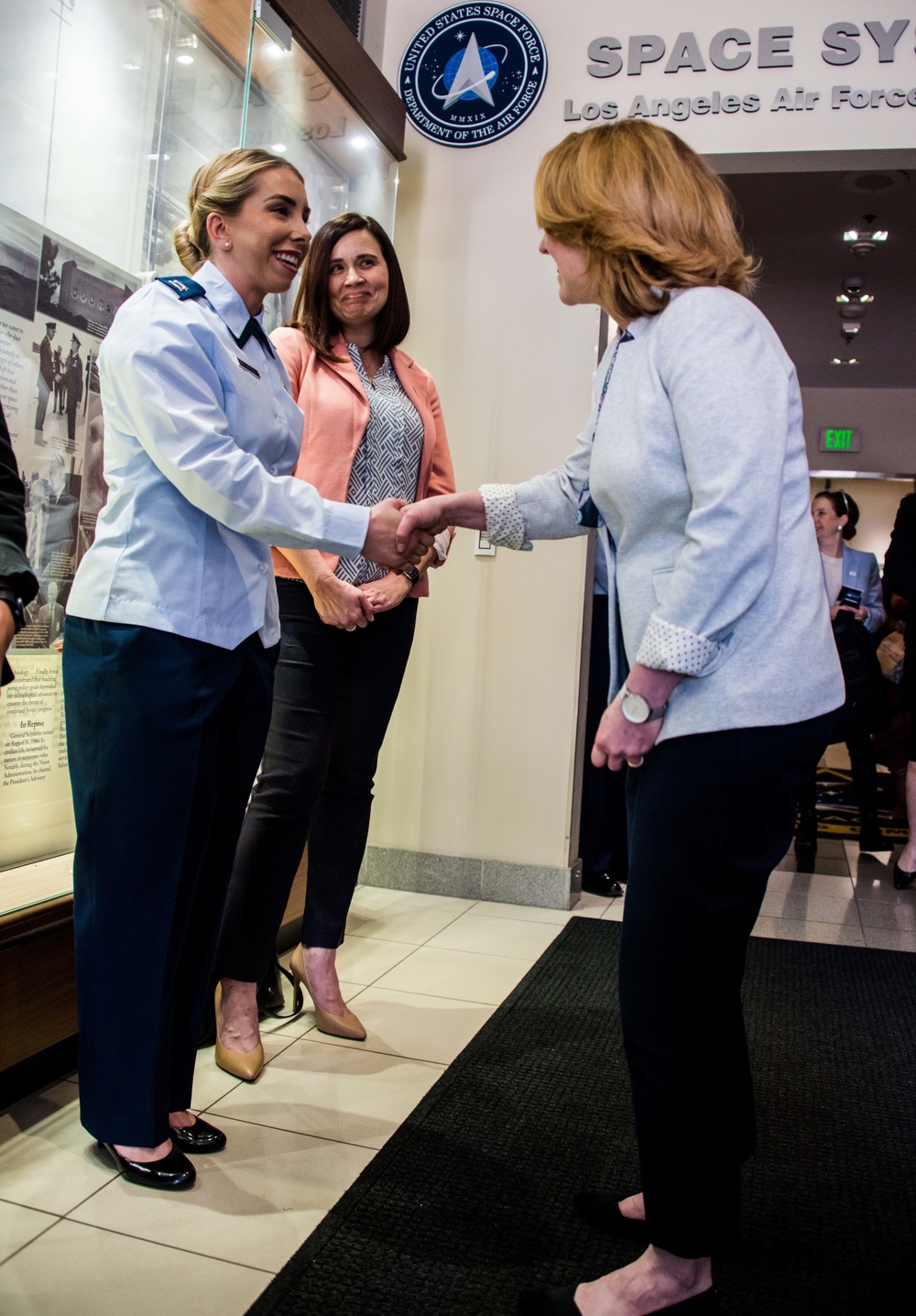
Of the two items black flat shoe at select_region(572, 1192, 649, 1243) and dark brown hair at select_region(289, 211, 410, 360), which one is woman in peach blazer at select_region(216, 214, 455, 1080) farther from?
black flat shoe at select_region(572, 1192, 649, 1243)

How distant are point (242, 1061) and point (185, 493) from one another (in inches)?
46.0

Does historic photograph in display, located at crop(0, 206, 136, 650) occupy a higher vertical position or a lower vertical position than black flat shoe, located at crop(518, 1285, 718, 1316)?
higher

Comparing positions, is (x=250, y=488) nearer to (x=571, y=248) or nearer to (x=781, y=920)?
(x=571, y=248)

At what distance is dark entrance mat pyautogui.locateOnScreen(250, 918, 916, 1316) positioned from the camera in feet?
4.85

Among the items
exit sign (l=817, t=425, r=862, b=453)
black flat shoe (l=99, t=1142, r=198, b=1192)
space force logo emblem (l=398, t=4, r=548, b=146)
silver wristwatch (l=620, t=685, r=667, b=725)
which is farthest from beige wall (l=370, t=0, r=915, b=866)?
exit sign (l=817, t=425, r=862, b=453)

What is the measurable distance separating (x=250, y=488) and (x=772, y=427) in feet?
2.49

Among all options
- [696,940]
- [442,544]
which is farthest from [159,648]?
[442,544]

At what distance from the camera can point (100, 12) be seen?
235cm

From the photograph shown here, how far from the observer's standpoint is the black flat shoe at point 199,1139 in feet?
5.98

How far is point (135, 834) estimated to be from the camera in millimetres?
1620

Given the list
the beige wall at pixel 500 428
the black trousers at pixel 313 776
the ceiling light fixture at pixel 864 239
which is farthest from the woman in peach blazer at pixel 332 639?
the ceiling light fixture at pixel 864 239

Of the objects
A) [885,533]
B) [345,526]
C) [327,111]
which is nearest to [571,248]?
[345,526]

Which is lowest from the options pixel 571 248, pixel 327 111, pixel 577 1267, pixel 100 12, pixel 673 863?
pixel 577 1267

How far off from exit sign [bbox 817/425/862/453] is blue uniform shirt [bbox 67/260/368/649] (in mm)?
10104
